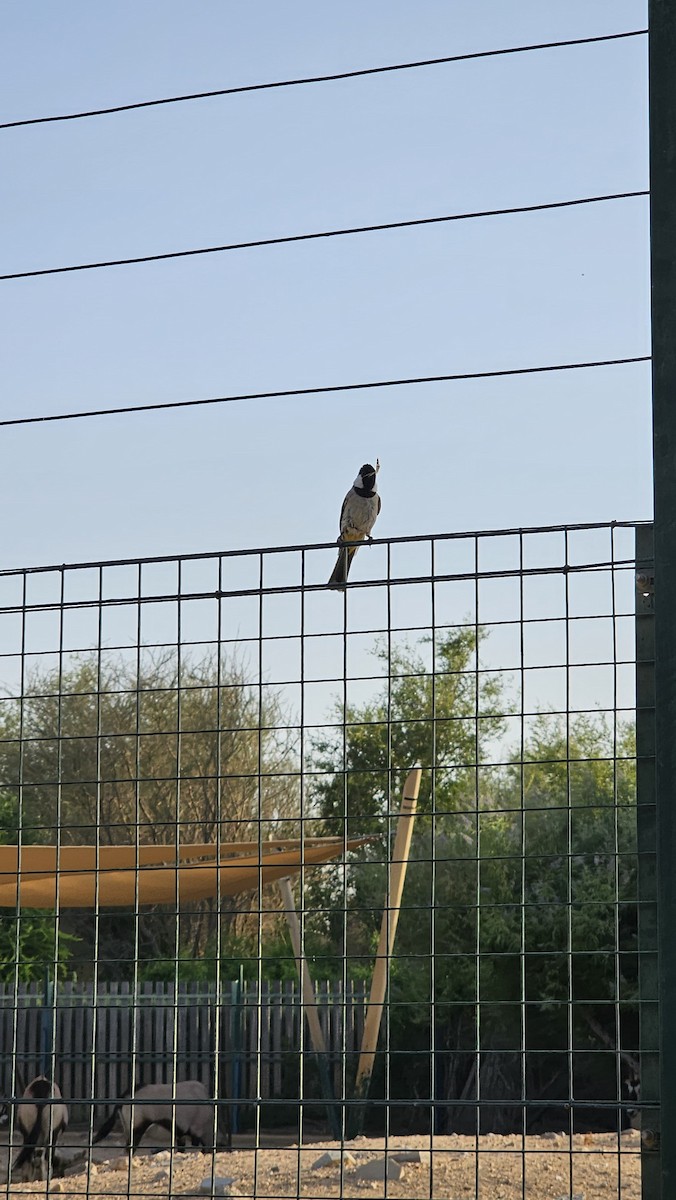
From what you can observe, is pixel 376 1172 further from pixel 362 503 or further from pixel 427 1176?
pixel 362 503

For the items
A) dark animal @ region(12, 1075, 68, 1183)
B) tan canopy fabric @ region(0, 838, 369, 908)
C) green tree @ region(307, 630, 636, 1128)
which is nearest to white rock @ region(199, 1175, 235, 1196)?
tan canopy fabric @ region(0, 838, 369, 908)

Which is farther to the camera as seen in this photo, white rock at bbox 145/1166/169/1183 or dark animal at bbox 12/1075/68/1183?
dark animal at bbox 12/1075/68/1183

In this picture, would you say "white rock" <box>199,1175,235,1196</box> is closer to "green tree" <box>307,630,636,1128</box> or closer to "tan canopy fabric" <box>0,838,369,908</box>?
"tan canopy fabric" <box>0,838,369,908</box>

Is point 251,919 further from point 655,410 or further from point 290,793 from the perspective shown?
→ point 655,410

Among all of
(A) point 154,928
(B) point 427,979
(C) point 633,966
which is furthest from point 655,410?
(A) point 154,928

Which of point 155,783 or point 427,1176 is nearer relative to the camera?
point 427,1176

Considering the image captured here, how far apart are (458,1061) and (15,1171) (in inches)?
211

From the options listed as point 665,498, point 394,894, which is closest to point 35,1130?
point 394,894

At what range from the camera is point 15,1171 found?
7.61 m

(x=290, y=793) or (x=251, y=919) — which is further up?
(x=290, y=793)

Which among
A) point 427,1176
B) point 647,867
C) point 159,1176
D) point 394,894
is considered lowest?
point 159,1176

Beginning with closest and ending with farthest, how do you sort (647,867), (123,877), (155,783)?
(647,867), (123,877), (155,783)

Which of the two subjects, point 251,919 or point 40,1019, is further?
point 251,919

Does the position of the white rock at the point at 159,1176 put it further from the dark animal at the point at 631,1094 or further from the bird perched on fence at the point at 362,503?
the dark animal at the point at 631,1094
